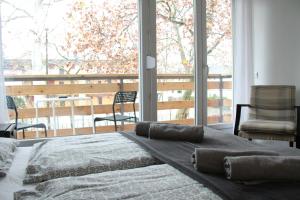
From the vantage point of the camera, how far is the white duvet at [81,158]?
1.39 meters

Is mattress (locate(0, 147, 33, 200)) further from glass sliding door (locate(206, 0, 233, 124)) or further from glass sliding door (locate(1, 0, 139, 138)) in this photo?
glass sliding door (locate(206, 0, 233, 124))

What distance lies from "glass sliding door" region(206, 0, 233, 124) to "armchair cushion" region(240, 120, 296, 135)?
2.97 ft

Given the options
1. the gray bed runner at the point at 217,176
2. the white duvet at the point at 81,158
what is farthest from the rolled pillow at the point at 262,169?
the white duvet at the point at 81,158

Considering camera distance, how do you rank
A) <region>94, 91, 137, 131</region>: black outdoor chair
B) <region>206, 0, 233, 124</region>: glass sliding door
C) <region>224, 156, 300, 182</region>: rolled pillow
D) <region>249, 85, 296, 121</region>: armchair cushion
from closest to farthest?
1. <region>224, 156, 300, 182</region>: rolled pillow
2. <region>249, 85, 296, 121</region>: armchair cushion
3. <region>94, 91, 137, 131</region>: black outdoor chair
4. <region>206, 0, 233, 124</region>: glass sliding door

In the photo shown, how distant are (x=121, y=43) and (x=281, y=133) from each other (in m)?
2.06

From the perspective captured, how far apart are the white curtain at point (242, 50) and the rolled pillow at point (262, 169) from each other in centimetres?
312

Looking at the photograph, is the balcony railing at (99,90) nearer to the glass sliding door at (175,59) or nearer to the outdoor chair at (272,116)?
the glass sliding door at (175,59)

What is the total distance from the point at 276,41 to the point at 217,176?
3.15 meters

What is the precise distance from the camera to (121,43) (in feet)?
12.6

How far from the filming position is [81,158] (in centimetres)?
153

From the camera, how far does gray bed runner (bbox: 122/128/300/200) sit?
1.08 meters

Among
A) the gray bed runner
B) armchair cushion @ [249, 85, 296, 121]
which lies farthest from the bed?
armchair cushion @ [249, 85, 296, 121]

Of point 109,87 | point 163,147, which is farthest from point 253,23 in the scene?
point 163,147

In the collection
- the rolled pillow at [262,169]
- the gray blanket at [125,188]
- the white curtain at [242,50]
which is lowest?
the gray blanket at [125,188]
